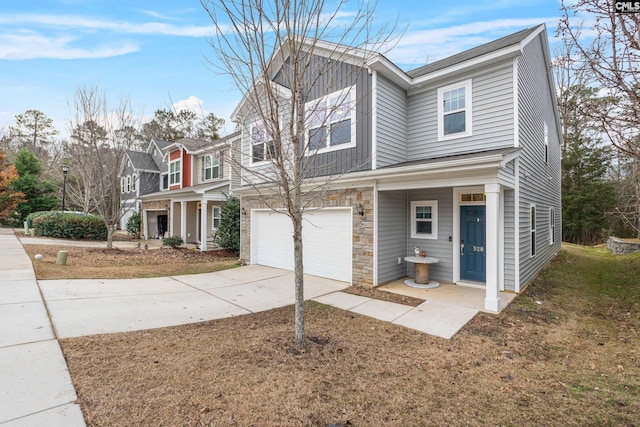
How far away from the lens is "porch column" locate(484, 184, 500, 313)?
5.82 meters

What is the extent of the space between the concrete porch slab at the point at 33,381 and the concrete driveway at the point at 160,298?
616mm

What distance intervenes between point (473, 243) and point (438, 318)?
324 cm

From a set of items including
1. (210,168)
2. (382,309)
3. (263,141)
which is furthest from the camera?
(210,168)

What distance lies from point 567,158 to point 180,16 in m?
25.6

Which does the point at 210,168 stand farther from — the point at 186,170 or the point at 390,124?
the point at 390,124

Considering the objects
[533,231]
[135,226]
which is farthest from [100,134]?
[533,231]

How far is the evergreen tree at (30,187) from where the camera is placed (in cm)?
2134

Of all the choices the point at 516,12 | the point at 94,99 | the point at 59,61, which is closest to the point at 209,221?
the point at 94,99

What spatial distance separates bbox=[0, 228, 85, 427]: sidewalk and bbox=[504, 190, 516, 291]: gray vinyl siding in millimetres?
7960

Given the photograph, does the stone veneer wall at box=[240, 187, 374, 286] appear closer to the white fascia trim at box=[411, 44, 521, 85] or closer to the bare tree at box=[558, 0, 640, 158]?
the white fascia trim at box=[411, 44, 521, 85]

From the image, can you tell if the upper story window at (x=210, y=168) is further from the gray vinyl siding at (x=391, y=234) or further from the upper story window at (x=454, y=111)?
the upper story window at (x=454, y=111)

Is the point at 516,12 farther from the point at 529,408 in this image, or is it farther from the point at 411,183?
the point at 529,408

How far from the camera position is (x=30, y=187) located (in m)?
21.7

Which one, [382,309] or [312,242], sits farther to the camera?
[312,242]
